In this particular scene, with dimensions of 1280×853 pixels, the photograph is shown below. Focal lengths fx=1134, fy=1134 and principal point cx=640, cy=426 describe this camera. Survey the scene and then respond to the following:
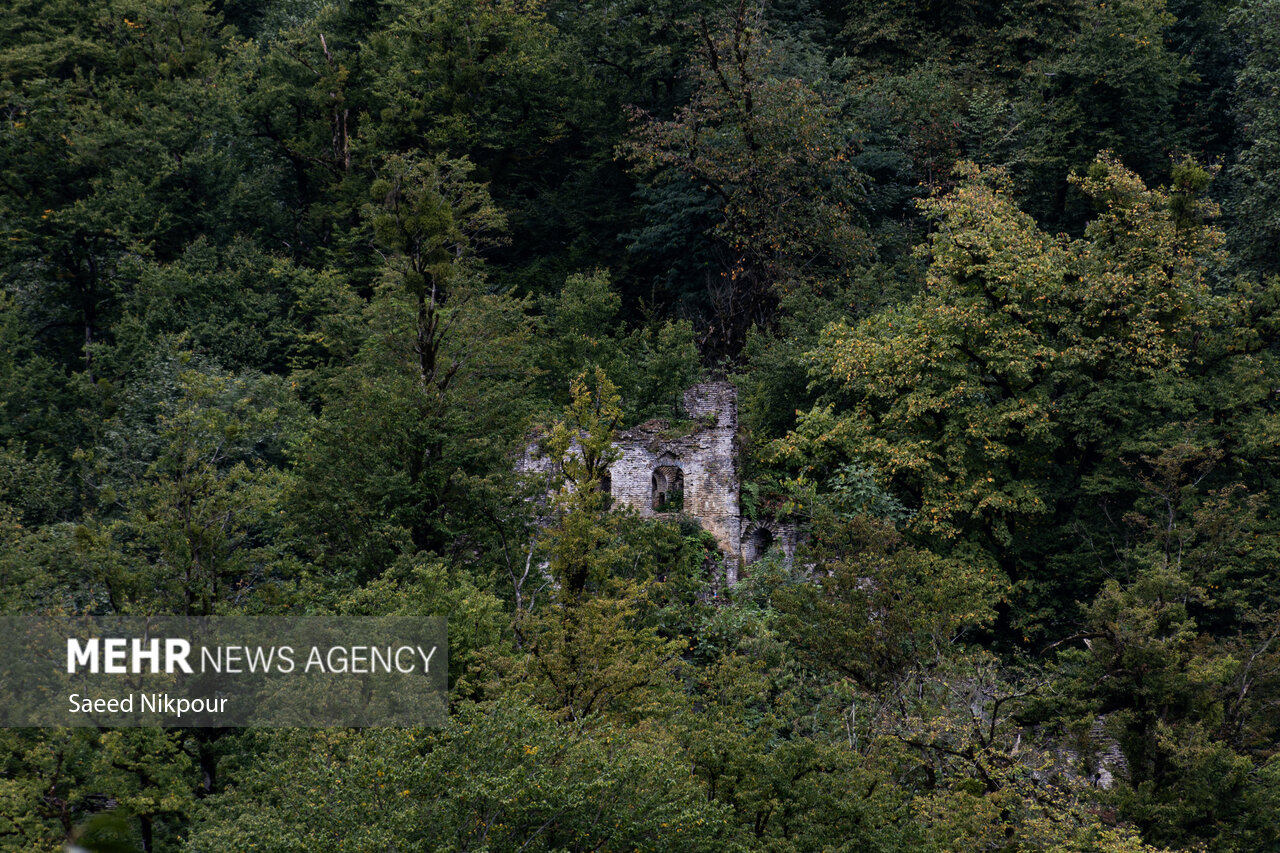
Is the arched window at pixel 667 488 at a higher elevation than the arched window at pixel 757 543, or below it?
higher

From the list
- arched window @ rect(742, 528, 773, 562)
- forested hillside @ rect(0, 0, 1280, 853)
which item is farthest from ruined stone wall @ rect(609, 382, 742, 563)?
forested hillside @ rect(0, 0, 1280, 853)

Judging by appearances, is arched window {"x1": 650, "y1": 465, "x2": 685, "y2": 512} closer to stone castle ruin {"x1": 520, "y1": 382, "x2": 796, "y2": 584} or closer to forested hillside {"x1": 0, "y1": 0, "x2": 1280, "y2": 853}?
stone castle ruin {"x1": 520, "y1": 382, "x2": 796, "y2": 584}

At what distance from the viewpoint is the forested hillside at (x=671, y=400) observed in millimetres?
14281

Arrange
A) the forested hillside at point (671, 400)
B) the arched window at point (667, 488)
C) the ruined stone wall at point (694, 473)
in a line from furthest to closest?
the arched window at point (667, 488)
the ruined stone wall at point (694, 473)
the forested hillside at point (671, 400)

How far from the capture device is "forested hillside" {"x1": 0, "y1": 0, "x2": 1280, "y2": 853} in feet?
46.9

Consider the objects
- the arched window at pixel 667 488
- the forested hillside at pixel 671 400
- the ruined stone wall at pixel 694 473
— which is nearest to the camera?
the forested hillside at pixel 671 400

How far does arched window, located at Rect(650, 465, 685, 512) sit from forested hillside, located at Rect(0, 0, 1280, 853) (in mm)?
1062

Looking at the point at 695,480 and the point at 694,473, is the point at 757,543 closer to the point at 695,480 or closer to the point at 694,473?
the point at 695,480

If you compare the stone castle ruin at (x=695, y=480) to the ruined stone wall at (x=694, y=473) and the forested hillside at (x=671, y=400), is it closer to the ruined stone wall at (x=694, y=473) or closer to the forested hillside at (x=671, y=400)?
the ruined stone wall at (x=694, y=473)

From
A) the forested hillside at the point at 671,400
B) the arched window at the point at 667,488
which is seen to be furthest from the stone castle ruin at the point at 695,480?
the forested hillside at the point at 671,400

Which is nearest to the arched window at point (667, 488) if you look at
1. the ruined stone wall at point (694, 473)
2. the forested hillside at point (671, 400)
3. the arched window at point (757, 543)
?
the ruined stone wall at point (694, 473)

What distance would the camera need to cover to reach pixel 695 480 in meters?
23.1

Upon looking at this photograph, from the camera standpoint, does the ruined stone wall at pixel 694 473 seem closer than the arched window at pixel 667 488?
Yes

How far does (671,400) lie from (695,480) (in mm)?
2669
